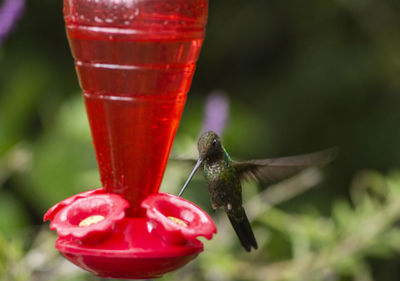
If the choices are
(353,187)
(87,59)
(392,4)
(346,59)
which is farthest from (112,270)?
(392,4)

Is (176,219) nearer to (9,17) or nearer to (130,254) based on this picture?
(130,254)

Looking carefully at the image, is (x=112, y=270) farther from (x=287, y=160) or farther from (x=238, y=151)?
(x=238, y=151)

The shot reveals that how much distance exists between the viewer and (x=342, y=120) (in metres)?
5.05

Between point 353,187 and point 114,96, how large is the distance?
3.42 metres

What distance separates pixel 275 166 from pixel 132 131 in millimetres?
489

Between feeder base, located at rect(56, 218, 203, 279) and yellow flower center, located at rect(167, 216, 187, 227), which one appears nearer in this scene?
feeder base, located at rect(56, 218, 203, 279)

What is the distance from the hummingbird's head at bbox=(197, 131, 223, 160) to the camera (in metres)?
1.78

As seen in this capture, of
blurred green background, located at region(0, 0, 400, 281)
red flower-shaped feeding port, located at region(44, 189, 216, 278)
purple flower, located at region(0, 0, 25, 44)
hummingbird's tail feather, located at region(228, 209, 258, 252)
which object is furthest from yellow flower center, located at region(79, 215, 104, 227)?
blurred green background, located at region(0, 0, 400, 281)

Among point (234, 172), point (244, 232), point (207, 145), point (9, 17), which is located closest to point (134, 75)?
point (207, 145)

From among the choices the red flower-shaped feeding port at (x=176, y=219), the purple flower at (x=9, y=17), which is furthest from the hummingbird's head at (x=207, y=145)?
the purple flower at (x=9, y=17)

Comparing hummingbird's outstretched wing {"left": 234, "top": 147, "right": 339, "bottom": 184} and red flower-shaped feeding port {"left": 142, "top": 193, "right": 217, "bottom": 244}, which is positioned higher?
red flower-shaped feeding port {"left": 142, "top": 193, "right": 217, "bottom": 244}

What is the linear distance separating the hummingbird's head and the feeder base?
347mm

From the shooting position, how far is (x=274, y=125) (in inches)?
195

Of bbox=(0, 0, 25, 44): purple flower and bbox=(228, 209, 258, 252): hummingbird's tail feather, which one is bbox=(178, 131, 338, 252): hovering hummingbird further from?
bbox=(0, 0, 25, 44): purple flower
